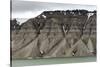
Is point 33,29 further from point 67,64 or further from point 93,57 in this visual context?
point 93,57

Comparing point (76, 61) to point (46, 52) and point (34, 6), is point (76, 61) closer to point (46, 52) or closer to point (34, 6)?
point (46, 52)

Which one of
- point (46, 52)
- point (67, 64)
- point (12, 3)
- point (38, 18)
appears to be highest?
point (12, 3)

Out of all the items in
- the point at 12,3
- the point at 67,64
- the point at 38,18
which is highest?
the point at 12,3

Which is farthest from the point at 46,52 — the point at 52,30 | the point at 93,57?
the point at 93,57

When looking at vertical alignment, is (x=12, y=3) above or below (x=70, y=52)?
above

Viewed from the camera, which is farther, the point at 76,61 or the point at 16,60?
the point at 76,61

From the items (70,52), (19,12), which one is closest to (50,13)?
(19,12)
